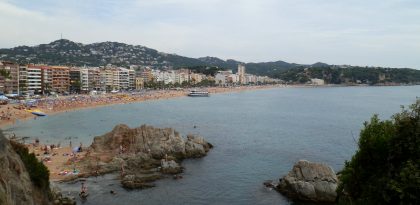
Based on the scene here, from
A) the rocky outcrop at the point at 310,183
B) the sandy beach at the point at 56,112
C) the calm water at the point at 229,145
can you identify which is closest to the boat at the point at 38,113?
the sandy beach at the point at 56,112

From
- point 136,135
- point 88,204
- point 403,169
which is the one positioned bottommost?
point 88,204

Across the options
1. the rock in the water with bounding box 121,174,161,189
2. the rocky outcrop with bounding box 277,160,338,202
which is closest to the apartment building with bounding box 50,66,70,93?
the rock in the water with bounding box 121,174,161,189

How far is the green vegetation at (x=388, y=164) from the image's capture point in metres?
14.5

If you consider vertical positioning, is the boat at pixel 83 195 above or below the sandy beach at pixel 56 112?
below

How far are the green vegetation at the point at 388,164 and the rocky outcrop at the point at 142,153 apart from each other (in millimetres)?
18240

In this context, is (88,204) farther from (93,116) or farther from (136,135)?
(93,116)

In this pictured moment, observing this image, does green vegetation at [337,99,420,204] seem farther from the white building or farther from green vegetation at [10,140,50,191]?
the white building

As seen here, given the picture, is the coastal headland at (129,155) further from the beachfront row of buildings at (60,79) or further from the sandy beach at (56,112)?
the beachfront row of buildings at (60,79)

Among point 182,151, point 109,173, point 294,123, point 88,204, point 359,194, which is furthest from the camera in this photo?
point 294,123

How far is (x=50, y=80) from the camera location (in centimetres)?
12838

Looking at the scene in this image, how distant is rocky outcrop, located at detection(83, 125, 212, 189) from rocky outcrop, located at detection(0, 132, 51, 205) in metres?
13.0

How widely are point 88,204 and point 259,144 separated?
92.0ft

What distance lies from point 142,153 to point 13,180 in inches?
873

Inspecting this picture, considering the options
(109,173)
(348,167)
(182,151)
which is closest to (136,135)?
(182,151)
